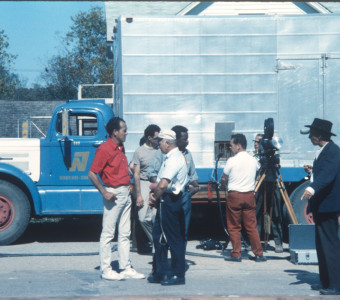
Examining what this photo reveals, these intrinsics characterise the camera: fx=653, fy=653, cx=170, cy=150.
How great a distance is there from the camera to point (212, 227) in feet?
41.7

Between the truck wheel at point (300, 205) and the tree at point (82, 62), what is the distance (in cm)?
2473

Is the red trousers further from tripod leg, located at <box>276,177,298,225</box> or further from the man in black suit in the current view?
the man in black suit

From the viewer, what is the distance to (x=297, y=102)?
10531 mm

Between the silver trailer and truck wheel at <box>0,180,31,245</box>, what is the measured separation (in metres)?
1.94

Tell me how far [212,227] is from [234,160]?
384 cm

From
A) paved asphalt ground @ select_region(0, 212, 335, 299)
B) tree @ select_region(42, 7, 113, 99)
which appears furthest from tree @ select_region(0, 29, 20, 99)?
paved asphalt ground @ select_region(0, 212, 335, 299)

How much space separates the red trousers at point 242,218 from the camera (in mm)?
9148

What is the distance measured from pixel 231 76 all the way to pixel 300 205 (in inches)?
93.1

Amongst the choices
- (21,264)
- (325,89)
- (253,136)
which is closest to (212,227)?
(253,136)

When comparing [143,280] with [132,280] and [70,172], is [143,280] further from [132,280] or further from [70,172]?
[70,172]

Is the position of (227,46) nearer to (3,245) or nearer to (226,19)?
(226,19)

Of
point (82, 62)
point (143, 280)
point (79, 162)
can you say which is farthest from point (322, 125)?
point (82, 62)

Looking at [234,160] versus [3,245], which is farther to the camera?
[3,245]

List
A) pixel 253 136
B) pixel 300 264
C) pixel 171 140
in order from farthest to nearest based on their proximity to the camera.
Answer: pixel 253 136 < pixel 300 264 < pixel 171 140
